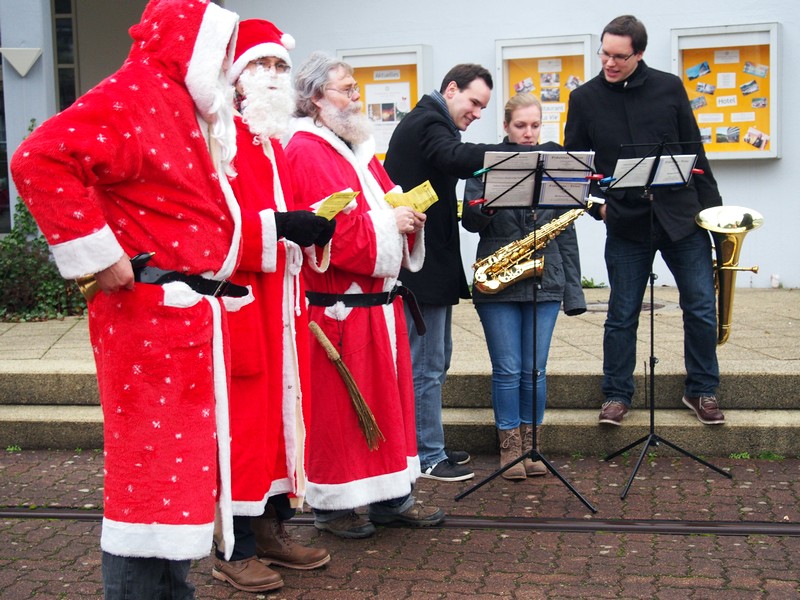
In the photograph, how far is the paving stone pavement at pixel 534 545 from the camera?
4293 millimetres

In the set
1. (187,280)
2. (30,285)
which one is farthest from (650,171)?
(30,285)

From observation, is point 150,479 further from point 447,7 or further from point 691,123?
point 447,7

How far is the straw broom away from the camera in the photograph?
4.64 meters

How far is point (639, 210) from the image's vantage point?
5938 millimetres

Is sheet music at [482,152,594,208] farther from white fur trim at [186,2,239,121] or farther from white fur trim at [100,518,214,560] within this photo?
white fur trim at [100,518,214,560]

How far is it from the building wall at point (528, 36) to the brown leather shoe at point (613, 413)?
4240 mm

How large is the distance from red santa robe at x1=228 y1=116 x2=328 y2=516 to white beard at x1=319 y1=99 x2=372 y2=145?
19.7 inches

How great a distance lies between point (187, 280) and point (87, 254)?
38 cm

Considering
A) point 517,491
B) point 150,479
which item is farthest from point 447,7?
point 150,479

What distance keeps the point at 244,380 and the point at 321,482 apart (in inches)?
39.6

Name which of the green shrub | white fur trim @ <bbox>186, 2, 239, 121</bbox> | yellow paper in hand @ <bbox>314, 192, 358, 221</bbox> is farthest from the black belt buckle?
the green shrub

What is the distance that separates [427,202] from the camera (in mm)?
4734

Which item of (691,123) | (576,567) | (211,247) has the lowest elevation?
(576,567)

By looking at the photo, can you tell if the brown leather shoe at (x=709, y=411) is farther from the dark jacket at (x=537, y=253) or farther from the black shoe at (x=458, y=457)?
the black shoe at (x=458, y=457)
